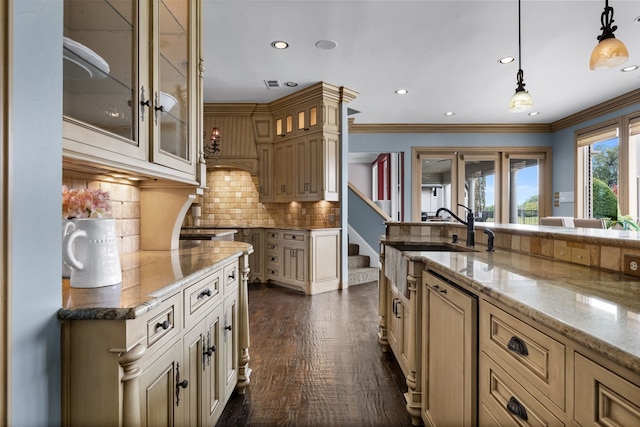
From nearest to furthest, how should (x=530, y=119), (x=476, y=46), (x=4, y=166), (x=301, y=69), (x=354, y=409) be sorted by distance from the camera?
(x=4, y=166), (x=354, y=409), (x=476, y=46), (x=301, y=69), (x=530, y=119)

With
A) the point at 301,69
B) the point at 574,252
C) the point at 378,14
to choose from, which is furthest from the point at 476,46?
the point at 574,252

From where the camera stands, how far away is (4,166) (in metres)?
0.66

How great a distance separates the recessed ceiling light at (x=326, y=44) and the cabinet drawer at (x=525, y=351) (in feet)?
10.3

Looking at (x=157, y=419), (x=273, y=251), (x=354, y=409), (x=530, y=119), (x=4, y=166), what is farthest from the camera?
(x=530, y=119)

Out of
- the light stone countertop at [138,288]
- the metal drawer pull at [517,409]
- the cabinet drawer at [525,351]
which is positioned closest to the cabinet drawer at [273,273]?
the light stone countertop at [138,288]

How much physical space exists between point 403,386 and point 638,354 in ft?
6.05

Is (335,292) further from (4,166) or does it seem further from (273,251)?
(4,166)

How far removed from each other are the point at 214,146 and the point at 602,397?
4.85m

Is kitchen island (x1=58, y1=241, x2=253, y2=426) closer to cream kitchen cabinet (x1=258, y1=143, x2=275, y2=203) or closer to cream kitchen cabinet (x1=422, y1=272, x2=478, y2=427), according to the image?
cream kitchen cabinet (x1=422, y1=272, x2=478, y2=427)

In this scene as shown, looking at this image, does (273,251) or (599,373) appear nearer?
(599,373)

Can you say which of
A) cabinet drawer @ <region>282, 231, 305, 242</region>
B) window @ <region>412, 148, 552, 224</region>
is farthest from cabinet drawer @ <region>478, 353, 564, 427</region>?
window @ <region>412, 148, 552, 224</region>

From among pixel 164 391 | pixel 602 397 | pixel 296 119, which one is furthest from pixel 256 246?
pixel 602 397

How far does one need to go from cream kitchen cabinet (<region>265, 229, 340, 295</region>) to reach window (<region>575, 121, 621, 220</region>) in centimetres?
443

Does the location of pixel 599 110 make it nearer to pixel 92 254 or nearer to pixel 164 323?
pixel 164 323
